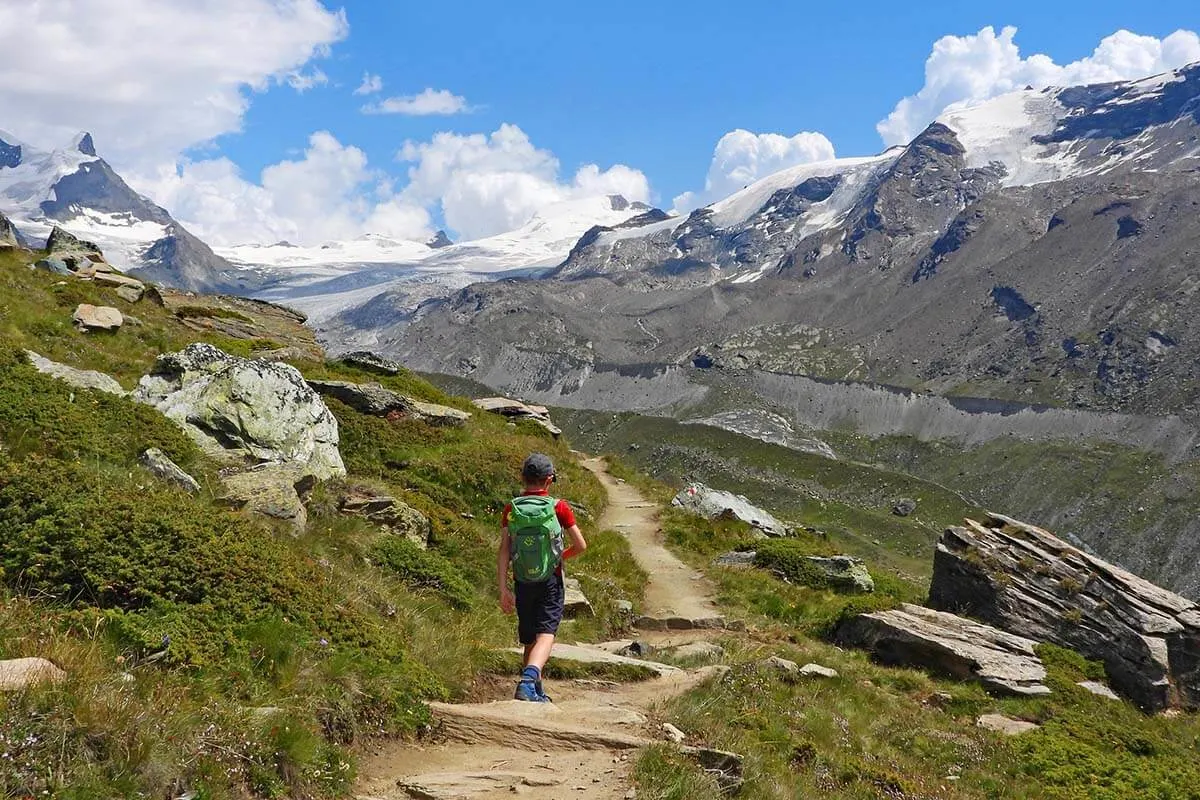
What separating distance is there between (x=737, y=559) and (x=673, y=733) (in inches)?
740

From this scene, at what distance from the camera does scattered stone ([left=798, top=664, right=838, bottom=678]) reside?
14.5m

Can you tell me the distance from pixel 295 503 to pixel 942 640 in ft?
48.1

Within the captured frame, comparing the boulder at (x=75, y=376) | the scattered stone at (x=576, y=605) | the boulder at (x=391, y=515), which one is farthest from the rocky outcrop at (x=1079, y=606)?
the boulder at (x=75, y=376)

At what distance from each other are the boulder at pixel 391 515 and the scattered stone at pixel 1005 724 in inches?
448

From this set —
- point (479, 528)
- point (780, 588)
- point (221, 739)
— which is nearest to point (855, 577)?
point (780, 588)

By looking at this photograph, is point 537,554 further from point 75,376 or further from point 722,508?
point 722,508

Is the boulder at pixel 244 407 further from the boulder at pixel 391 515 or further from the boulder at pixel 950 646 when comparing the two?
the boulder at pixel 950 646

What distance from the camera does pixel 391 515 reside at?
52.4ft

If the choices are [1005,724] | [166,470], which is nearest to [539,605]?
[166,470]

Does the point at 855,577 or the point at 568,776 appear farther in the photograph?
the point at 855,577

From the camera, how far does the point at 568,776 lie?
741cm

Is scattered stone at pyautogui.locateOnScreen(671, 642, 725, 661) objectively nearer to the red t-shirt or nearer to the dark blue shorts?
the dark blue shorts

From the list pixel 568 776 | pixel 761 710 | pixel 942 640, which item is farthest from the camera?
pixel 942 640

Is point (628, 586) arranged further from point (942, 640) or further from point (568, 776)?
point (568, 776)
